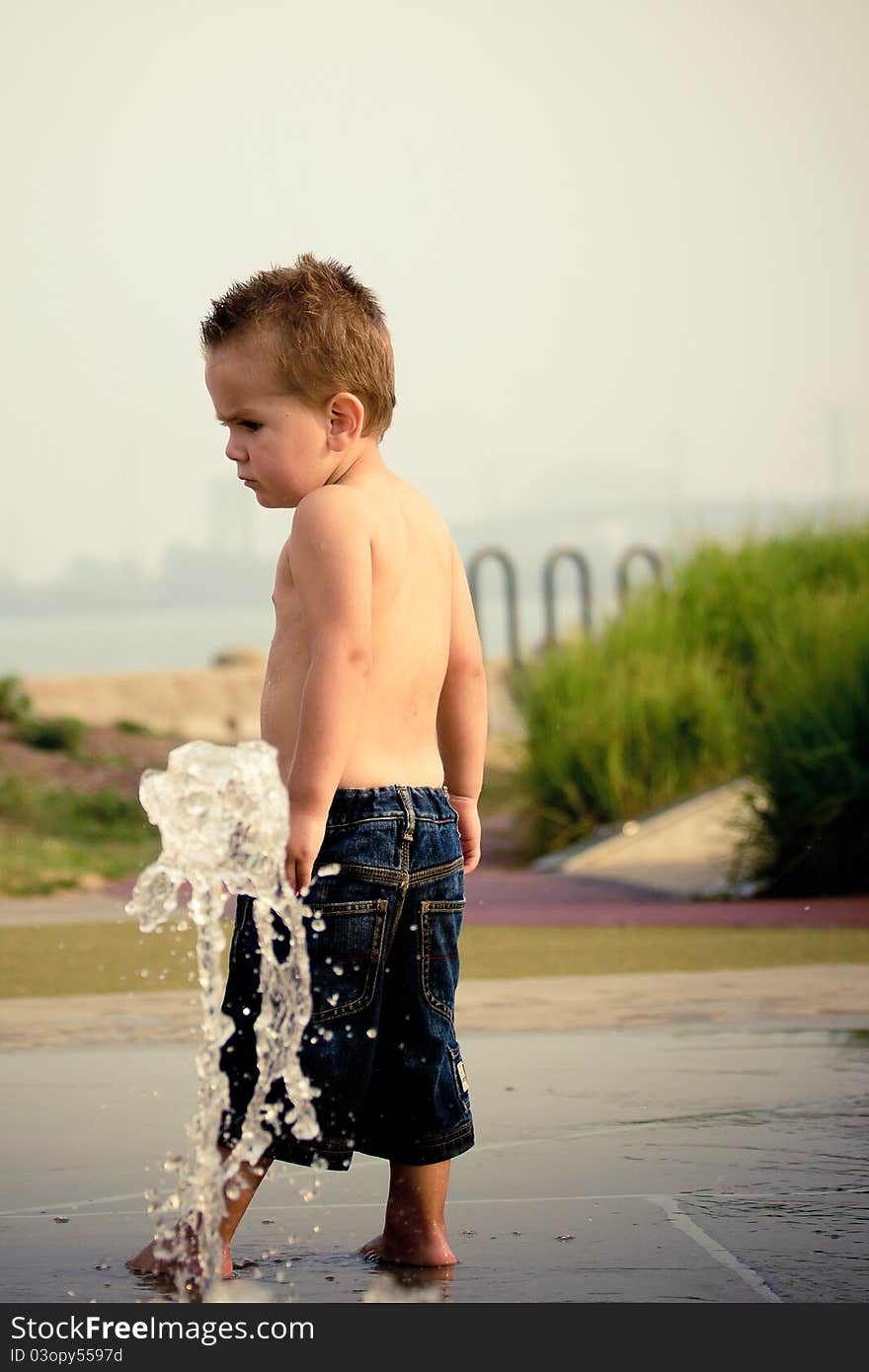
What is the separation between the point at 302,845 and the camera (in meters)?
3.38

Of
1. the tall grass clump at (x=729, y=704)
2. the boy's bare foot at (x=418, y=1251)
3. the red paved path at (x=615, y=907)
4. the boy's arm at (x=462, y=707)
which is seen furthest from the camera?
the tall grass clump at (x=729, y=704)

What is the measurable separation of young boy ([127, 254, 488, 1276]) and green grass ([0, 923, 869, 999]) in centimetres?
416

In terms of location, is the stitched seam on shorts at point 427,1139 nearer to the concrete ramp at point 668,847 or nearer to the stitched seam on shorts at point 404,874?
the stitched seam on shorts at point 404,874

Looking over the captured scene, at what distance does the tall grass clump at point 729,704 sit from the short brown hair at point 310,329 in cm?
932

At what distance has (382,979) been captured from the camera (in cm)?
350

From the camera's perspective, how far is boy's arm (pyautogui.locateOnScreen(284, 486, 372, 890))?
11.2ft

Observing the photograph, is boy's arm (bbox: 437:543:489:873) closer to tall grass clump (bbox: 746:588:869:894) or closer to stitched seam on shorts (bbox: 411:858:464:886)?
stitched seam on shorts (bbox: 411:858:464:886)

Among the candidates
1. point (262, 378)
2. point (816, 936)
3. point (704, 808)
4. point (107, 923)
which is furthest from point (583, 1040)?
point (704, 808)

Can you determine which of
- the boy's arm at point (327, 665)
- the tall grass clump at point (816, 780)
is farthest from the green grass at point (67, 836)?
the boy's arm at point (327, 665)

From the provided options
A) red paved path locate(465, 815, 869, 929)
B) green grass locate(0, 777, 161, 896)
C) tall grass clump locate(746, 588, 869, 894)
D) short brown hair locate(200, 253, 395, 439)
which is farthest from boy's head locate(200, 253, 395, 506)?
green grass locate(0, 777, 161, 896)

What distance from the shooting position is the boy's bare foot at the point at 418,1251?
3.50 meters

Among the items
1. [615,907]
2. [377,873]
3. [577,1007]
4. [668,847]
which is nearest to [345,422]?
[377,873]

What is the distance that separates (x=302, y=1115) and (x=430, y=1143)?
26 cm
